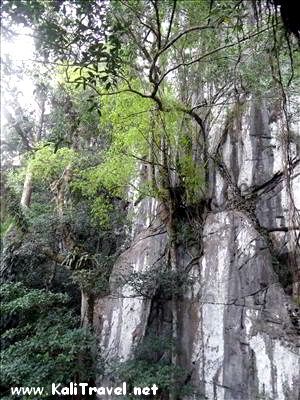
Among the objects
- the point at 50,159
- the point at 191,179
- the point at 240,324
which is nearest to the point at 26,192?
the point at 50,159

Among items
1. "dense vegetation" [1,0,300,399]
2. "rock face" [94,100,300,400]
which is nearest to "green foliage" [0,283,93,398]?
"dense vegetation" [1,0,300,399]

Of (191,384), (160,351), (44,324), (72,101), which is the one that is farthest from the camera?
(72,101)

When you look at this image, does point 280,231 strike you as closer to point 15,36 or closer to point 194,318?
point 194,318

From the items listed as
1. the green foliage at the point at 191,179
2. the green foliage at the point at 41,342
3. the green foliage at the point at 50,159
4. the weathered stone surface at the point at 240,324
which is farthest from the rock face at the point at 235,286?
the green foliage at the point at 50,159

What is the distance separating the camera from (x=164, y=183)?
6410 millimetres

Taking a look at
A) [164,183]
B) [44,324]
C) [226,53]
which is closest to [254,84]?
[226,53]

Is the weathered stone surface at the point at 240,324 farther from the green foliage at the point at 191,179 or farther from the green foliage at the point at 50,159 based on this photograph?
the green foliage at the point at 50,159

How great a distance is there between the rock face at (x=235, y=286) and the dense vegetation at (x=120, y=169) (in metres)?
0.27

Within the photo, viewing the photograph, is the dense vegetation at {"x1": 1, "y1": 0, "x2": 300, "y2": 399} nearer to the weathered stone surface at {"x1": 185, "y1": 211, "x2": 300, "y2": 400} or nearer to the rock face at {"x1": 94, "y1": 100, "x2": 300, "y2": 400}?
the rock face at {"x1": 94, "y1": 100, "x2": 300, "y2": 400}

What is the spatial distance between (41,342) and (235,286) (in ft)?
Answer: 9.40

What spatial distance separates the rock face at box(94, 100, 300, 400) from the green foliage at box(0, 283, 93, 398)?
43cm

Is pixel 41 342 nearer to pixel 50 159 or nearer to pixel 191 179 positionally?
pixel 50 159

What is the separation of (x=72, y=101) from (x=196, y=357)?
194 inches

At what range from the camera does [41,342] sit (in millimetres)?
5633
